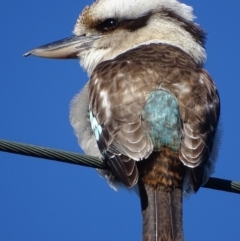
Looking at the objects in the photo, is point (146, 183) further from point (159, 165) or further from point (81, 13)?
point (81, 13)

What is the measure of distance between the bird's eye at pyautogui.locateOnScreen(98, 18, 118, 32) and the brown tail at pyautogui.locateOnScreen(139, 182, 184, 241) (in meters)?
2.02

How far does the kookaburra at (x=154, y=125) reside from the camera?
539 centimetres

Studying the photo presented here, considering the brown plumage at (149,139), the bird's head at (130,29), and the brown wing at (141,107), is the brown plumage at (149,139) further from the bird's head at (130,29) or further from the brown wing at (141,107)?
the bird's head at (130,29)

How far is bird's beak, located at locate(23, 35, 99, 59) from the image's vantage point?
722cm

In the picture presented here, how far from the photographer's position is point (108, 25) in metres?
7.16

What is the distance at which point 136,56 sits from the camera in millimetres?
6359

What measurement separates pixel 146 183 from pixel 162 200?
0.14 m

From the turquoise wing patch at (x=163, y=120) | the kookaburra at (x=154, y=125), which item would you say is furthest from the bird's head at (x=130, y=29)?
the turquoise wing patch at (x=163, y=120)

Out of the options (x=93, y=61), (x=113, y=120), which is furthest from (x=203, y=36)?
(x=113, y=120)

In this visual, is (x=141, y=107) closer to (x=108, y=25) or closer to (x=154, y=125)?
(x=154, y=125)

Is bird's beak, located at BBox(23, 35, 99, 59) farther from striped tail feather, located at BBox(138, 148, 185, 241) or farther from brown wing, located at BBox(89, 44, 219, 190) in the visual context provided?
striped tail feather, located at BBox(138, 148, 185, 241)

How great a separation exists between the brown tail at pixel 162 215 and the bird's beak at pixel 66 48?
6.78ft

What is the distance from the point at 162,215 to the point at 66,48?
235cm

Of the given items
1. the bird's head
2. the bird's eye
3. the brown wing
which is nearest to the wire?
the brown wing
